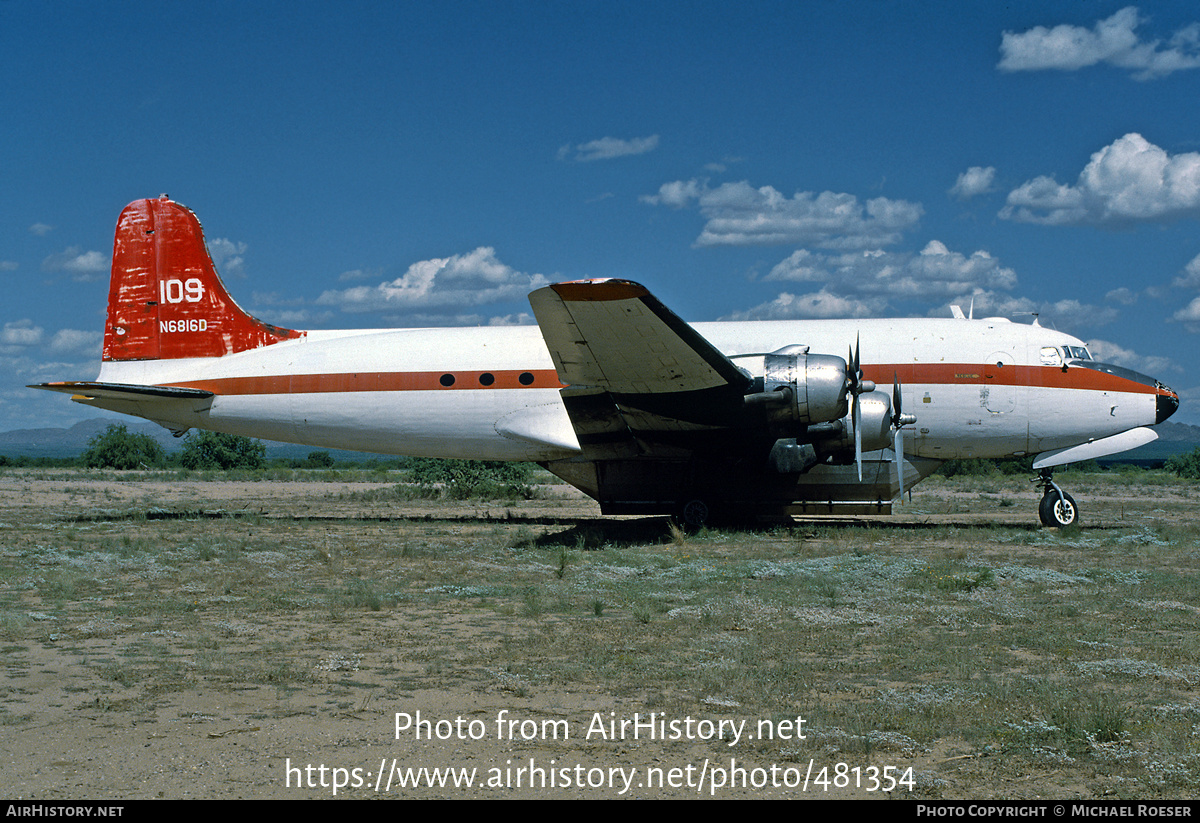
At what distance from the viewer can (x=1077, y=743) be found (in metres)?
5.05

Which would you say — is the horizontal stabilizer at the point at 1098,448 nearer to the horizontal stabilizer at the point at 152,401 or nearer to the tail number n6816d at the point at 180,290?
the horizontal stabilizer at the point at 152,401

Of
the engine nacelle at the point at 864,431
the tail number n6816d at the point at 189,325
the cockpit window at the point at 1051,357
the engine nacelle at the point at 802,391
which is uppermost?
the tail number n6816d at the point at 189,325

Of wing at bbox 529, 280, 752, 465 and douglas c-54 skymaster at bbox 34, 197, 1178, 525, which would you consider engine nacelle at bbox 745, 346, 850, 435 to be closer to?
douglas c-54 skymaster at bbox 34, 197, 1178, 525

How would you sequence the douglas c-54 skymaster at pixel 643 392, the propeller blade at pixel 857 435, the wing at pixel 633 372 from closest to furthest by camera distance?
the wing at pixel 633 372
the douglas c-54 skymaster at pixel 643 392
the propeller blade at pixel 857 435

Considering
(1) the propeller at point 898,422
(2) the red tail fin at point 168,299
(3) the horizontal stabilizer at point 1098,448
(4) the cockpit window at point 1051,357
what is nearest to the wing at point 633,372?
(1) the propeller at point 898,422

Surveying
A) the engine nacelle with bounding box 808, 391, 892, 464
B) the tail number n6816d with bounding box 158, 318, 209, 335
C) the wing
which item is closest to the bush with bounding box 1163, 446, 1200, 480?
the engine nacelle with bounding box 808, 391, 892, 464

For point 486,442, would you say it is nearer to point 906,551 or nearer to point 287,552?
point 287,552

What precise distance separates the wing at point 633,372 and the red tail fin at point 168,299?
726 cm

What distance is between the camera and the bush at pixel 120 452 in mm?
53531

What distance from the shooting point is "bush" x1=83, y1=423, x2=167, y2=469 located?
53.5 metres

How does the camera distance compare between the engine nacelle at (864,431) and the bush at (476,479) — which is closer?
the engine nacelle at (864,431)

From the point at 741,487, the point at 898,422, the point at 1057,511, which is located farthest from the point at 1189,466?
the point at 741,487
